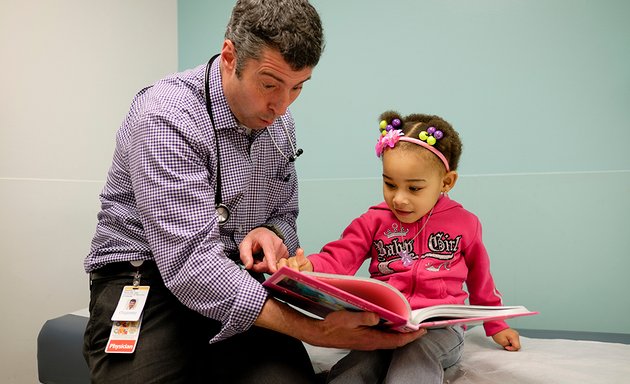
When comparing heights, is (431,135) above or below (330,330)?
above

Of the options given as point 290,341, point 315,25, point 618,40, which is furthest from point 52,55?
point 618,40

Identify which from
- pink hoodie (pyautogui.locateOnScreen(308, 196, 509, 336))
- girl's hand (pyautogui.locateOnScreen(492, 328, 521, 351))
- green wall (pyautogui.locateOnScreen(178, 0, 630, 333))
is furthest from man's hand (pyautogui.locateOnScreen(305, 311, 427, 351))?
green wall (pyautogui.locateOnScreen(178, 0, 630, 333))

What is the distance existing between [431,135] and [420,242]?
30cm

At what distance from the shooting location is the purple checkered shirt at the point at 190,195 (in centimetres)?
119

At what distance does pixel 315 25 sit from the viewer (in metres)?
1.26

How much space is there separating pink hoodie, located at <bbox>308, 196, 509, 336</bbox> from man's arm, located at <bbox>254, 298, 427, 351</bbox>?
0.23 m

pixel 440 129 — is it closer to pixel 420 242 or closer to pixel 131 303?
pixel 420 242

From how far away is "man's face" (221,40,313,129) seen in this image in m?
1.25

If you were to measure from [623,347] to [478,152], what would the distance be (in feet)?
3.08

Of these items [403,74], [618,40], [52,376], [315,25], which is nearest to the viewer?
[315,25]

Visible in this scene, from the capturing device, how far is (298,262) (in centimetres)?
136

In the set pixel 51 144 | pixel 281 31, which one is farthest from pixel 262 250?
pixel 51 144

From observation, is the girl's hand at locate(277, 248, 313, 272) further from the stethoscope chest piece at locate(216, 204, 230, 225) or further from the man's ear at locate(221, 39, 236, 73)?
the man's ear at locate(221, 39, 236, 73)

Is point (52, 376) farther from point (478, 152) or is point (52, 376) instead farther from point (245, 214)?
point (478, 152)
